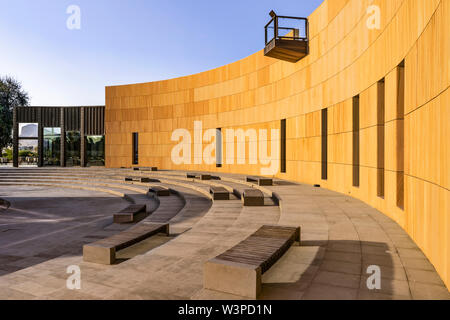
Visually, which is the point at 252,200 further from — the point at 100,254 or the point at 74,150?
the point at 74,150

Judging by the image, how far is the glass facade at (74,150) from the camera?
35.2 m

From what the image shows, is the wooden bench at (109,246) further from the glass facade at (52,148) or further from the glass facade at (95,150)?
the glass facade at (52,148)

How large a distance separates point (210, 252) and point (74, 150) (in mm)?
32528

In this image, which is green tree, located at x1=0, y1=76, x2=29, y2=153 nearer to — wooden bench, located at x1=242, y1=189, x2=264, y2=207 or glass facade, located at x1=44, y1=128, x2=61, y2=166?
glass facade, located at x1=44, y1=128, x2=61, y2=166

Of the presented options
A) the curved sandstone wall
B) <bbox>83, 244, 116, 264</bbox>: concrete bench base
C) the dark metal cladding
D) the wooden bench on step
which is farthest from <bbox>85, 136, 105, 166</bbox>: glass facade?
<bbox>83, 244, 116, 264</bbox>: concrete bench base

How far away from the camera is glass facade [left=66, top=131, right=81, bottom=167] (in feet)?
115

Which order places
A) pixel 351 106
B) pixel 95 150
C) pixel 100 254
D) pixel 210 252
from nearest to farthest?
pixel 100 254
pixel 210 252
pixel 351 106
pixel 95 150

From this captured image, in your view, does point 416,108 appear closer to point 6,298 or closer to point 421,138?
point 421,138

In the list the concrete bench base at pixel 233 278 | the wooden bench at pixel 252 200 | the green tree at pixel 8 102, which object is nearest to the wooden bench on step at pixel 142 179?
the wooden bench at pixel 252 200

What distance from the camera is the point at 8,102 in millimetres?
47562

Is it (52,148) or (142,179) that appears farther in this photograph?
(52,148)

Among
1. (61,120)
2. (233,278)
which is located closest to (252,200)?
(233,278)

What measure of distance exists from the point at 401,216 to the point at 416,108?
3.13 metres
